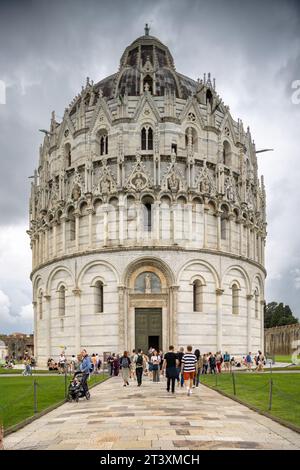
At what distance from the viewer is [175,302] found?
4578cm

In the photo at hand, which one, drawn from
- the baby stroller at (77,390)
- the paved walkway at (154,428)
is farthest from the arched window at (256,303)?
the baby stroller at (77,390)

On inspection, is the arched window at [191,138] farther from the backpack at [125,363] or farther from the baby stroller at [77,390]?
the baby stroller at [77,390]

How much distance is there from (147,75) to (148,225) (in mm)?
14941

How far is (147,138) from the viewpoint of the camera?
49.1 m

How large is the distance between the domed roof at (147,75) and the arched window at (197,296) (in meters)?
17.5

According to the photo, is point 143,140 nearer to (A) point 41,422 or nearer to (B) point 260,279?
(B) point 260,279

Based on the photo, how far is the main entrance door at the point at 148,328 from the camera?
46.1m

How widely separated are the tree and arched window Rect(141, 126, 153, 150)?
9664 cm

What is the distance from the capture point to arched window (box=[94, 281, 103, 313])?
47438 millimetres

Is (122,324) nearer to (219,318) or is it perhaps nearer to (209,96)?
(219,318)

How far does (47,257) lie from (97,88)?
17758mm

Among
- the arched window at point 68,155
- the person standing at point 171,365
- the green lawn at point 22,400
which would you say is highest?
the arched window at point 68,155

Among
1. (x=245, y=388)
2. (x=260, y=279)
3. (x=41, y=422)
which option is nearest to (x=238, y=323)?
(x=260, y=279)

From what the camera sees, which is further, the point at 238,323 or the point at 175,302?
the point at 238,323
